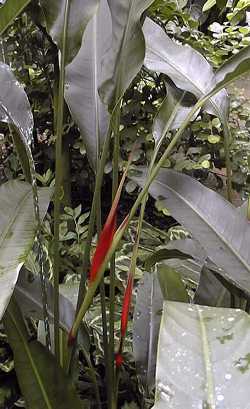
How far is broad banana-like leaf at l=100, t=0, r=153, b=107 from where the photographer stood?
0.61 metres

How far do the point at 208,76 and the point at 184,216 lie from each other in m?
0.24

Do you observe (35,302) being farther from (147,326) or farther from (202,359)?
(202,359)

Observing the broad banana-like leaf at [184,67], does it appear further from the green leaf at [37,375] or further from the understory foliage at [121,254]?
the green leaf at [37,375]

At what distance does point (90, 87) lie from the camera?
2.74 ft

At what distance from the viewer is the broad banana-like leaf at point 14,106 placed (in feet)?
2.23

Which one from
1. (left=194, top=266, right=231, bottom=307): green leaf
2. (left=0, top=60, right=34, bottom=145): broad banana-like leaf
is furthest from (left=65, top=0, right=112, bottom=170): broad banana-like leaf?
(left=194, top=266, right=231, bottom=307): green leaf

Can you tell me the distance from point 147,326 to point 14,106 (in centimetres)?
39

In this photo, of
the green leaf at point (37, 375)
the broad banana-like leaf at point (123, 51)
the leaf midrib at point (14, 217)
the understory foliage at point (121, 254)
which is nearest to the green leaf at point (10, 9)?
the understory foliage at point (121, 254)

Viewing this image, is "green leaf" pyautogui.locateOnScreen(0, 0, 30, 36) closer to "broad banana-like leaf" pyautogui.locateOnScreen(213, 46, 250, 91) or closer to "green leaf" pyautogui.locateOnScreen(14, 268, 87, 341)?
"broad banana-like leaf" pyautogui.locateOnScreen(213, 46, 250, 91)

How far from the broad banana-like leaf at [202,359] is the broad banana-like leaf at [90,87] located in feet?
1.01

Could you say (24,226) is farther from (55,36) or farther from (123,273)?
(123,273)

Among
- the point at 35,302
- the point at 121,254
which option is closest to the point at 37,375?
the point at 35,302

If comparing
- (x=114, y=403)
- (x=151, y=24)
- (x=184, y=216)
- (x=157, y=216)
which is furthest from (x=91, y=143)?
(x=157, y=216)

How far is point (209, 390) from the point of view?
0.45m
